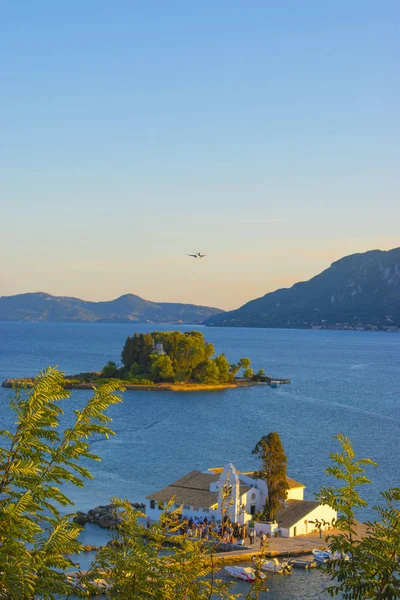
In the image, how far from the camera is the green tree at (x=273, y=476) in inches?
1389

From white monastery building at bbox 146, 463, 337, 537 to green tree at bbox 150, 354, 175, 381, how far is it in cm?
6579

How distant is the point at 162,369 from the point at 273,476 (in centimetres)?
6883

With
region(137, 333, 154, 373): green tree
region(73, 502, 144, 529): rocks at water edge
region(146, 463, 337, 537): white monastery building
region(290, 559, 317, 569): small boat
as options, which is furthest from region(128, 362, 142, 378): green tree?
region(290, 559, 317, 569): small boat

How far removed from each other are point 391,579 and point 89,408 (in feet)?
14.2

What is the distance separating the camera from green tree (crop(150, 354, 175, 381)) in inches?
4057

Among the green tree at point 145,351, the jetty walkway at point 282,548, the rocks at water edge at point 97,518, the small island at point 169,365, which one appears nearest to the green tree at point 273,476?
the jetty walkway at point 282,548

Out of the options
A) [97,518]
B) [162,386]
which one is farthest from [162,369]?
[97,518]

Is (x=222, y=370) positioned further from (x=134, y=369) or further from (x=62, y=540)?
(x=62, y=540)

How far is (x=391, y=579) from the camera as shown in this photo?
387 inches

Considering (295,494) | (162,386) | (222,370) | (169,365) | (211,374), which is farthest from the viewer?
(222,370)

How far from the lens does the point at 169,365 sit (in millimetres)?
103750

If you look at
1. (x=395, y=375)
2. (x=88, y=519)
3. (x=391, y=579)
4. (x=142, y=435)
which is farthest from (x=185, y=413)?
(x=391, y=579)

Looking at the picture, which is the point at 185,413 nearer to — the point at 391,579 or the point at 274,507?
the point at 274,507

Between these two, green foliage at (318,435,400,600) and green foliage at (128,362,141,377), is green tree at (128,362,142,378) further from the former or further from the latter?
green foliage at (318,435,400,600)
